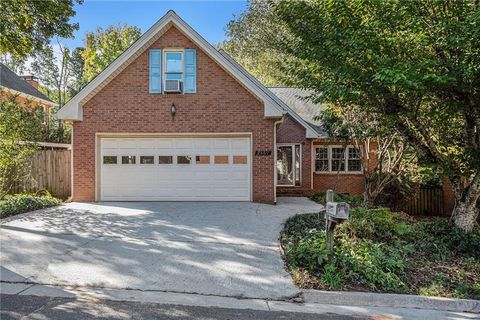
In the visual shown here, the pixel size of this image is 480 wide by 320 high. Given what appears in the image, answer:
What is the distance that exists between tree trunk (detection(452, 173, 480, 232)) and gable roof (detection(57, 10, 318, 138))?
228 inches

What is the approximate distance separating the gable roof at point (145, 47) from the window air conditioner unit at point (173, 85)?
147 centimetres

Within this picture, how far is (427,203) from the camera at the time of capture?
50.0 feet

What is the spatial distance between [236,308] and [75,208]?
8107mm

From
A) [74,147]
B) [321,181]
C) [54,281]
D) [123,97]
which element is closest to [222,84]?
[123,97]

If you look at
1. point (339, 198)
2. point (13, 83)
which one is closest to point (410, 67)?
point (339, 198)

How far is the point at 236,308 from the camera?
426cm

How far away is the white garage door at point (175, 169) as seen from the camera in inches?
474

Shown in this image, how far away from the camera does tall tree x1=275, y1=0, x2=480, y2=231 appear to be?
22.9ft

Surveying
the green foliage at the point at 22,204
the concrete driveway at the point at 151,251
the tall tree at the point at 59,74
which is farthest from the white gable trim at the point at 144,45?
Result: the tall tree at the point at 59,74

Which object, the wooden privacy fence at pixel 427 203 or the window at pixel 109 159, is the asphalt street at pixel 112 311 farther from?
the wooden privacy fence at pixel 427 203

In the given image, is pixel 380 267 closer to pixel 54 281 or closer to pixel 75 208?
pixel 54 281

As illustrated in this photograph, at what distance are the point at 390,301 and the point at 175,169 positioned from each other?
8.82 m

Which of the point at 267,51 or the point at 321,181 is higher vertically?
the point at 267,51

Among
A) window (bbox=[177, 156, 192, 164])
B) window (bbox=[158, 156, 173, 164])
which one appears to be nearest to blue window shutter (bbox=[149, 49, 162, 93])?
window (bbox=[158, 156, 173, 164])
